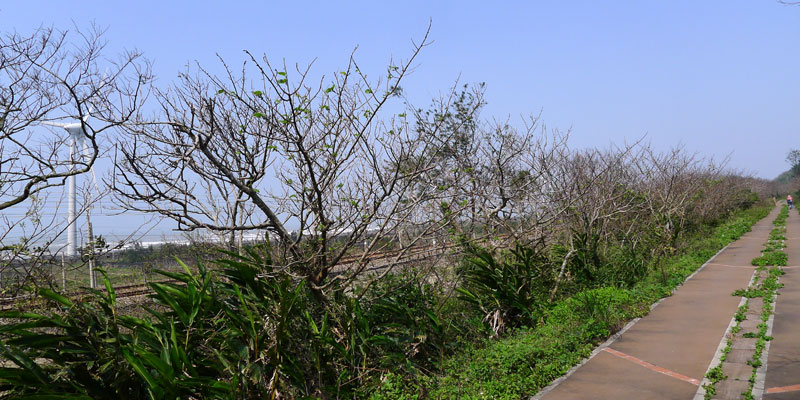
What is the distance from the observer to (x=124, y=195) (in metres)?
4.88

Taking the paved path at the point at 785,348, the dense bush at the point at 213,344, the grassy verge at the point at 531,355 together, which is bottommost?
the paved path at the point at 785,348

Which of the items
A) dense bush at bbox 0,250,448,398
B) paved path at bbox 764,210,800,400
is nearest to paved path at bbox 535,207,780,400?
paved path at bbox 764,210,800,400

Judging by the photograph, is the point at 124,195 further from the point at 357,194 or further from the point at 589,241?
the point at 589,241

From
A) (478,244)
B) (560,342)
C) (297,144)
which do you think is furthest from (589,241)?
(297,144)

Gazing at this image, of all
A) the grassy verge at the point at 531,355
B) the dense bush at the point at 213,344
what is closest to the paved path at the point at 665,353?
the grassy verge at the point at 531,355

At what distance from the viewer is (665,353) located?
6012mm

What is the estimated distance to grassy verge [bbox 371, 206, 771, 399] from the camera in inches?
200

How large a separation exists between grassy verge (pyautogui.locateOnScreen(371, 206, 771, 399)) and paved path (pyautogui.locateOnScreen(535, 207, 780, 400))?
182mm

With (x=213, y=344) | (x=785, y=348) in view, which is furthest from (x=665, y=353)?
(x=213, y=344)

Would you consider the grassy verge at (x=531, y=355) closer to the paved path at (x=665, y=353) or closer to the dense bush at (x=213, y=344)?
the paved path at (x=665, y=353)

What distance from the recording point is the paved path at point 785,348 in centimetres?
472

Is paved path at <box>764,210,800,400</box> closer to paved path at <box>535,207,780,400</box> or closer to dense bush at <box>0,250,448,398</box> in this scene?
paved path at <box>535,207,780,400</box>

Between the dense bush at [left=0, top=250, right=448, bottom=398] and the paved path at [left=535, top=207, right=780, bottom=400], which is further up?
the dense bush at [left=0, top=250, right=448, bottom=398]

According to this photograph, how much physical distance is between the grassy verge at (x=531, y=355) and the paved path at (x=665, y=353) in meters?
0.18
